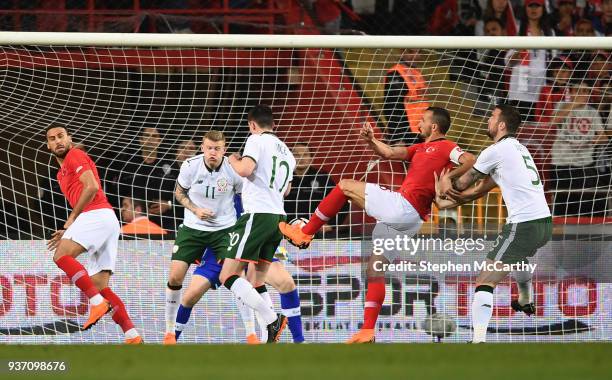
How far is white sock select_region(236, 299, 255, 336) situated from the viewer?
8.90 m

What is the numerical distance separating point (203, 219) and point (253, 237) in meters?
0.43

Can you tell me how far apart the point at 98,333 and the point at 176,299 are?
59 centimetres

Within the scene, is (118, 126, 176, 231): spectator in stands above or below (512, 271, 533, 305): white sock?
above

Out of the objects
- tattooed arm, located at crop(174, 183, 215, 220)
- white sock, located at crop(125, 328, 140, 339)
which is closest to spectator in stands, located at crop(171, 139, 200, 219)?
tattooed arm, located at crop(174, 183, 215, 220)

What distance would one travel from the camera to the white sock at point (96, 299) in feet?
27.2

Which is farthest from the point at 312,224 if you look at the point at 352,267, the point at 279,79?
the point at 279,79

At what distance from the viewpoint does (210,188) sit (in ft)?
28.4

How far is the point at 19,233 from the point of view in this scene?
8859 millimetres

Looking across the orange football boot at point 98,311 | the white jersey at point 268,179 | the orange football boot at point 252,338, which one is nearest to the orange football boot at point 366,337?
the orange football boot at point 252,338

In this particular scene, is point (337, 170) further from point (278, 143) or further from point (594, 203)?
point (594, 203)

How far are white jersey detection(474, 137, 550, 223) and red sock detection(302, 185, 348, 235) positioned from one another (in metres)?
0.96

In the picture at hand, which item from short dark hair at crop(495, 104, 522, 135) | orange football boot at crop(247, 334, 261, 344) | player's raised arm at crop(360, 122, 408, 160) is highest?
short dark hair at crop(495, 104, 522, 135)

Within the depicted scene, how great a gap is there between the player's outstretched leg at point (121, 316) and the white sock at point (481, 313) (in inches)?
91.4

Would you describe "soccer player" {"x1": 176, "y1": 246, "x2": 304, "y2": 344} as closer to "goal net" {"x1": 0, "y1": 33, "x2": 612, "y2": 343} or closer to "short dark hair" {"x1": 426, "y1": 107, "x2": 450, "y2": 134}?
"goal net" {"x1": 0, "y1": 33, "x2": 612, "y2": 343}
